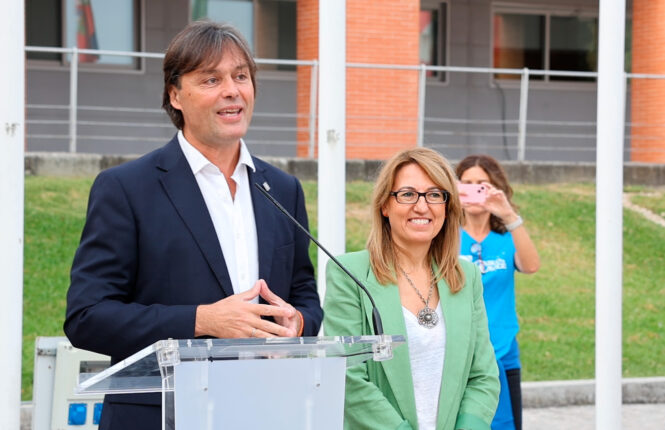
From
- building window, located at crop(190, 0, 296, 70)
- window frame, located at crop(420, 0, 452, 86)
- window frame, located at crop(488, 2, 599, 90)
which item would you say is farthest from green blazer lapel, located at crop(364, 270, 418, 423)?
window frame, located at crop(488, 2, 599, 90)

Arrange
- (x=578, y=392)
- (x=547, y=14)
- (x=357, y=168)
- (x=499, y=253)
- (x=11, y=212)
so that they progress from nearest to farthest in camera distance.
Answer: (x=11, y=212), (x=499, y=253), (x=578, y=392), (x=357, y=168), (x=547, y=14)

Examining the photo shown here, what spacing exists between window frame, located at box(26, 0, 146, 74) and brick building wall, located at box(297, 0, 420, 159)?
250 centimetres

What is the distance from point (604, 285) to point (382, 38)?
10.7m

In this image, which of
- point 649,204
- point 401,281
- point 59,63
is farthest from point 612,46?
point 59,63

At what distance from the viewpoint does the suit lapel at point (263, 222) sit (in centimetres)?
305

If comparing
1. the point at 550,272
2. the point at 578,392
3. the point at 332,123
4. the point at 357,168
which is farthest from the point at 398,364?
the point at 357,168


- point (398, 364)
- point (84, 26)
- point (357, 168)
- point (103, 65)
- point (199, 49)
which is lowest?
point (398, 364)

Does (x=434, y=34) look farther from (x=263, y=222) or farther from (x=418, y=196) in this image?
(x=263, y=222)

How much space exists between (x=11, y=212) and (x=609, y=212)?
3065mm

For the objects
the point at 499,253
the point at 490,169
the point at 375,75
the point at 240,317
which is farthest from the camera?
the point at 375,75

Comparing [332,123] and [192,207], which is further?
[332,123]

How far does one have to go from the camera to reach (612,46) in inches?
227

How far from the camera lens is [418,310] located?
3648 mm

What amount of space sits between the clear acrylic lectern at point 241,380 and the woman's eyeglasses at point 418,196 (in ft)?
3.83
